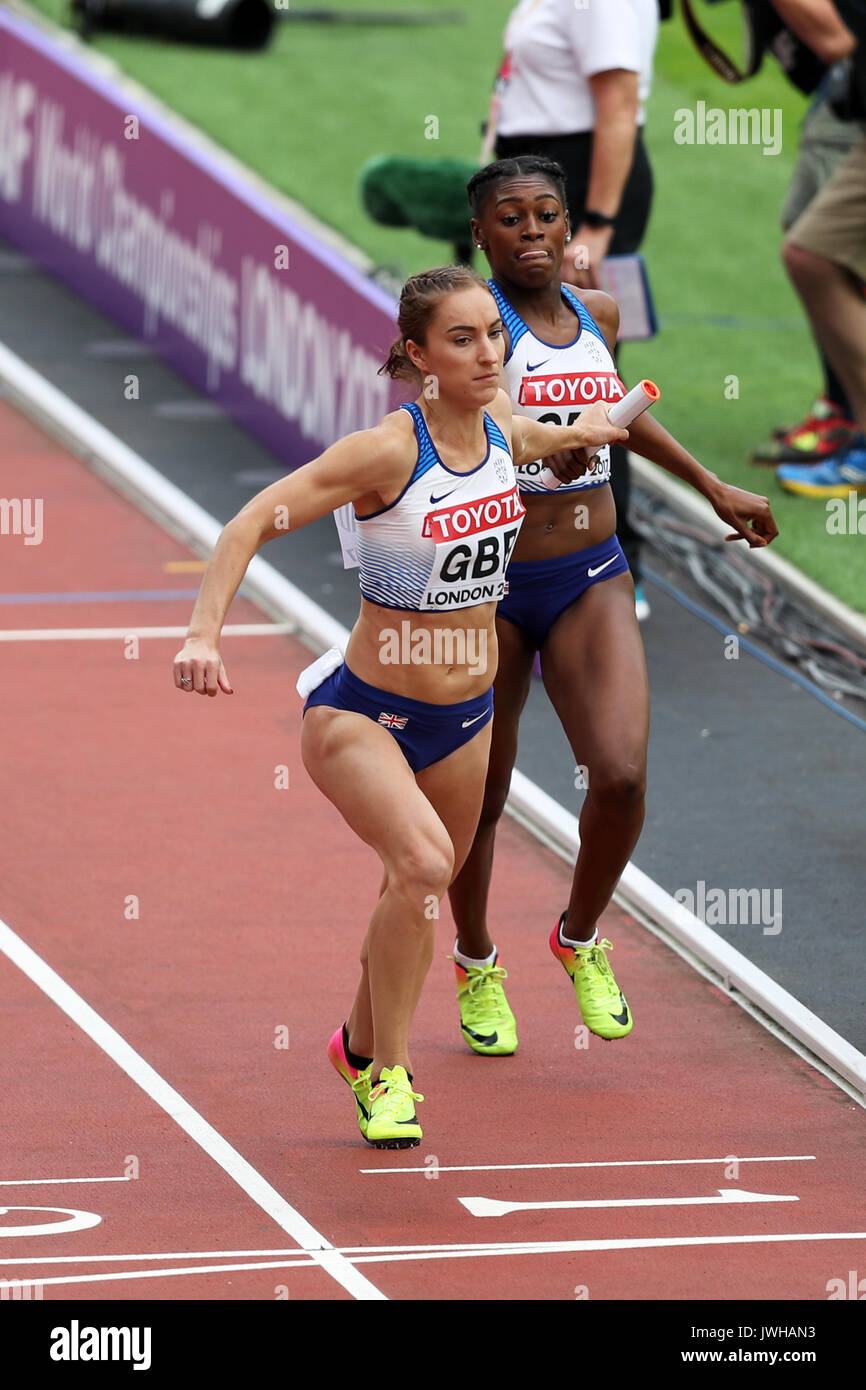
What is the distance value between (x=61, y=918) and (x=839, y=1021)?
2710 mm

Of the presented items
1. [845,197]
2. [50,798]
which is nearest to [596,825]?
[50,798]

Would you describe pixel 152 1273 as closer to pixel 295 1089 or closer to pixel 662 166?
pixel 295 1089

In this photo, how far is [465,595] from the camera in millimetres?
6410

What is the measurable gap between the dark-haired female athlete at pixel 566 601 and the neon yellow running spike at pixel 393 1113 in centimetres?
94

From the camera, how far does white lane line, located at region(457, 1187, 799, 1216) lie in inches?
252

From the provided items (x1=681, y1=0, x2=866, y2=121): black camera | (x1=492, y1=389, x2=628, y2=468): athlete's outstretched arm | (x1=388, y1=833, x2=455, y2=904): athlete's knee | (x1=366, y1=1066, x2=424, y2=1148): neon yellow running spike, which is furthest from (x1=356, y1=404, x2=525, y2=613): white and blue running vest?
(x1=681, y1=0, x2=866, y2=121): black camera

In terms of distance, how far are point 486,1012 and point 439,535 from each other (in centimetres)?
190

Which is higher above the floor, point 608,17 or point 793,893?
point 608,17

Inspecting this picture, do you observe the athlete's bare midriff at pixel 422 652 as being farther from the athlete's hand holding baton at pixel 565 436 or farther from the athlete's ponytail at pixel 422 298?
the athlete's ponytail at pixel 422 298

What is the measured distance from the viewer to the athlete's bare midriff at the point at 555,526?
7.29 m

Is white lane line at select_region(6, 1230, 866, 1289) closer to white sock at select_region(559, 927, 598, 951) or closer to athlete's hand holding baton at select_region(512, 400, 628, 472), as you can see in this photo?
white sock at select_region(559, 927, 598, 951)

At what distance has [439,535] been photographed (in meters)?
6.27

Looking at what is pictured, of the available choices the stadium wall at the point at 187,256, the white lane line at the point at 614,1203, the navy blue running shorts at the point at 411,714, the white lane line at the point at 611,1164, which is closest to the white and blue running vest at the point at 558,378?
the navy blue running shorts at the point at 411,714
